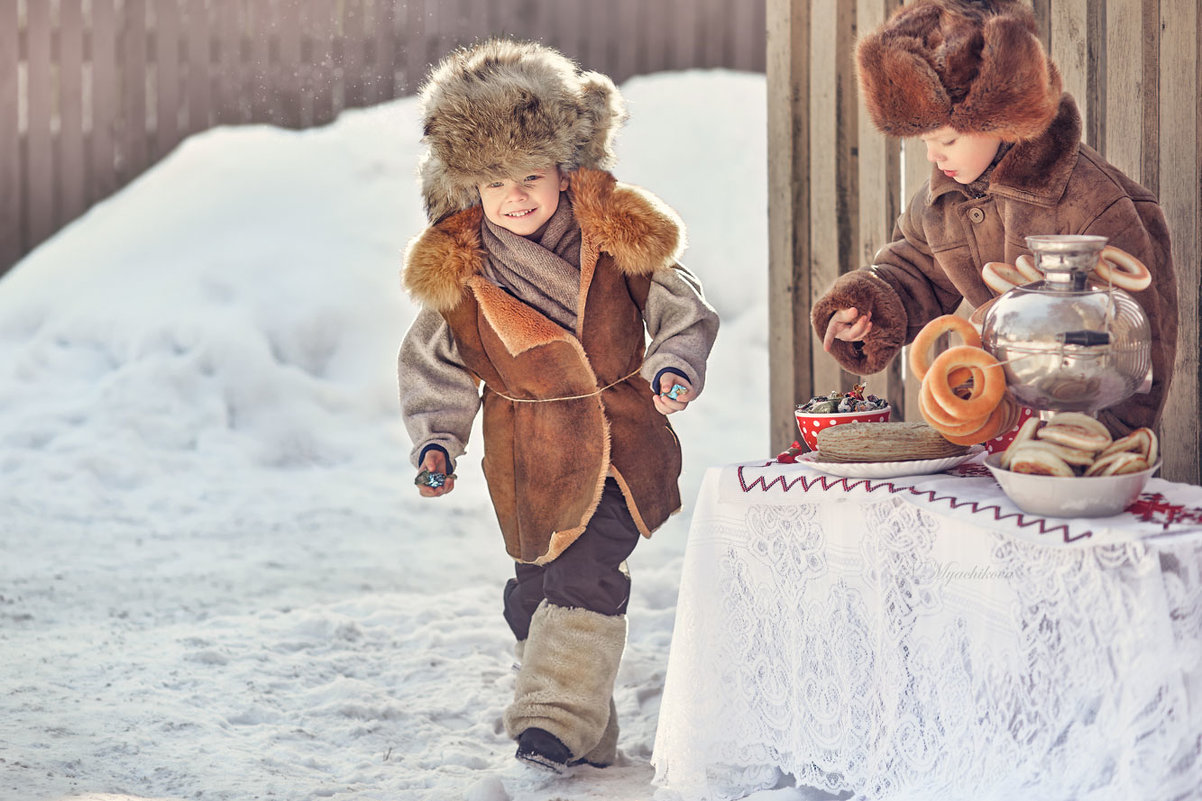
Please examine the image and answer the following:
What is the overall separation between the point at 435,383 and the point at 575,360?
0.35 metres

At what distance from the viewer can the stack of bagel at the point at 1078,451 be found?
6.47ft

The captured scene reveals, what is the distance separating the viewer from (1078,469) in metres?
1.99

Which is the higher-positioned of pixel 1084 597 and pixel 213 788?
pixel 1084 597

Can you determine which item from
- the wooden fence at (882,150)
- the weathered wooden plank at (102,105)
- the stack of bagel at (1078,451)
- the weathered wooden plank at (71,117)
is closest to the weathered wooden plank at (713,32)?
the weathered wooden plank at (102,105)

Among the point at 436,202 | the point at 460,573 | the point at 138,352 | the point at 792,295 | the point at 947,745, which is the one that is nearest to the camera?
the point at 947,745

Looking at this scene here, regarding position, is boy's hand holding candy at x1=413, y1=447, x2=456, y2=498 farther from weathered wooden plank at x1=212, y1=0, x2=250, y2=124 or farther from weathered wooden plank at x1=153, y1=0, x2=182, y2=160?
weathered wooden plank at x1=153, y1=0, x2=182, y2=160

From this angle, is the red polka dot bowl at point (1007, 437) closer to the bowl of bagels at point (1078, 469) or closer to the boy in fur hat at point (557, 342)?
the bowl of bagels at point (1078, 469)

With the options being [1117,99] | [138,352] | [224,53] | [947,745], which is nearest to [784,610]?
[947,745]

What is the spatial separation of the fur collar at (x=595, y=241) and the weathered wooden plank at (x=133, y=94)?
618 centimetres

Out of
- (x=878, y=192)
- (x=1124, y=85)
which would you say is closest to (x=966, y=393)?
(x=1124, y=85)

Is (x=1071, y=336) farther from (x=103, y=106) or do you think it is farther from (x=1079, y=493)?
(x=103, y=106)

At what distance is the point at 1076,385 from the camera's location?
6.77ft

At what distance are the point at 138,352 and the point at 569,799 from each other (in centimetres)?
533

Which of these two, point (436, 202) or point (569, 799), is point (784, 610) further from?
point (436, 202)
